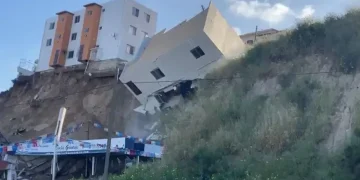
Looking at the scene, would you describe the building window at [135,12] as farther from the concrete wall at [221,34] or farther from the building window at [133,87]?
the concrete wall at [221,34]

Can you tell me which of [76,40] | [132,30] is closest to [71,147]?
[132,30]

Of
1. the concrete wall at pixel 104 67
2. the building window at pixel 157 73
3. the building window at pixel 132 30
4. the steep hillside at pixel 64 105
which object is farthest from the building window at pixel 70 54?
the building window at pixel 157 73

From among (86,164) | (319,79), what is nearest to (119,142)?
(86,164)

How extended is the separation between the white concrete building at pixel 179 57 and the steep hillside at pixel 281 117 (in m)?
3.66

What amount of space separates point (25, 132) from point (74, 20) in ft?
44.6

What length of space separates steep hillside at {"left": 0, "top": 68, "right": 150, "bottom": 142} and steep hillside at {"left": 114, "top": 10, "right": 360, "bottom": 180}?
9693 mm

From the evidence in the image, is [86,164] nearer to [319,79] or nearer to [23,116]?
[319,79]

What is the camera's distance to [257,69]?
26.7 m

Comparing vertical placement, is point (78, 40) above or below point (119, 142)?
above

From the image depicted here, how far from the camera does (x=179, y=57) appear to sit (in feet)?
108

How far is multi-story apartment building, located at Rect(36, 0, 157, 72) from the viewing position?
147 feet

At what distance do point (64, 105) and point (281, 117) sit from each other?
25486mm

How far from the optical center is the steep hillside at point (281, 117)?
1744 centimetres

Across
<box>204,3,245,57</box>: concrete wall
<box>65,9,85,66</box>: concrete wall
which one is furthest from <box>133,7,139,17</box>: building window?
<box>204,3,245,57</box>: concrete wall
